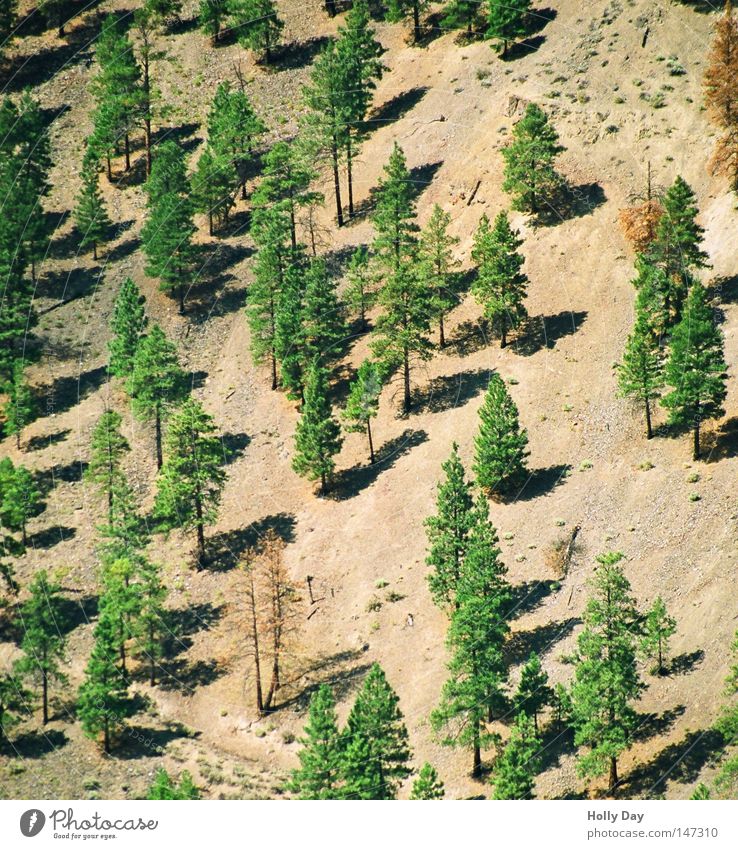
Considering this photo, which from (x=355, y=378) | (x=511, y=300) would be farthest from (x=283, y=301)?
(x=511, y=300)

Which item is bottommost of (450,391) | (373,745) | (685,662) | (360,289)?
(685,662)

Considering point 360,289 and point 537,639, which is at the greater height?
point 360,289

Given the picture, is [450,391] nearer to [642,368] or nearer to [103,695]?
[642,368]

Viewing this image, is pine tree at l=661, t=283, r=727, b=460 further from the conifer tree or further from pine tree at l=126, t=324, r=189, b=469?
pine tree at l=126, t=324, r=189, b=469

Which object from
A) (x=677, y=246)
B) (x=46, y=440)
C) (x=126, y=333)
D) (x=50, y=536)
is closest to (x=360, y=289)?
(x=126, y=333)
